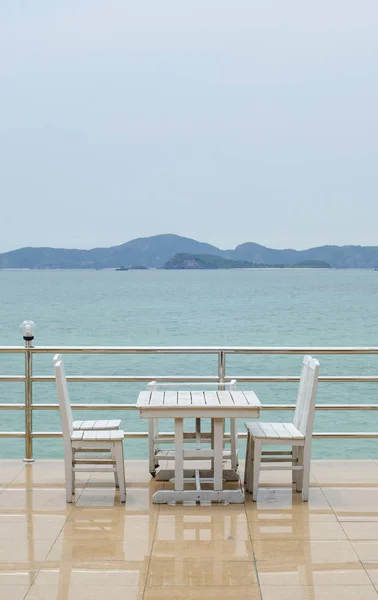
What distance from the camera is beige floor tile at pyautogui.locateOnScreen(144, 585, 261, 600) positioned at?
416cm

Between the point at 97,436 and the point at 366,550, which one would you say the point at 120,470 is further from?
the point at 366,550

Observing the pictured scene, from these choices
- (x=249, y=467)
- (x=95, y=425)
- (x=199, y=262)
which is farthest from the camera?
(x=199, y=262)

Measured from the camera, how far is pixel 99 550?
15.8ft

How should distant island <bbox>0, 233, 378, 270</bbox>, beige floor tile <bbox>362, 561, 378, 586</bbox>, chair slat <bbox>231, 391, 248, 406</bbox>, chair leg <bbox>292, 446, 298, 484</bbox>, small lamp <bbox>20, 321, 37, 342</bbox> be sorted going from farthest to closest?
1. distant island <bbox>0, 233, 378, 270</bbox>
2. small lamp <bbox>20, 321, 37, 342</bbox>
3. chair leg <bbox>292, 446, 298, 484</bbox>
4. chair slat <bbox>231, 391, 248, 406</bbox>
5. beige floor tile <bbox>362, 561, 378, 586</bbox>

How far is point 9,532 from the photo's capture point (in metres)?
5.14

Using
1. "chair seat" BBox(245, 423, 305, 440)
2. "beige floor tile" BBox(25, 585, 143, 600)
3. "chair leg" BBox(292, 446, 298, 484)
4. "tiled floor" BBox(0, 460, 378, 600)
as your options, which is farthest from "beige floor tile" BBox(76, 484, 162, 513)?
"beige floor tile" BBox(25, 585, 143, 600)

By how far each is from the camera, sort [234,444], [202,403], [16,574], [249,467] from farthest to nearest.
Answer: [234,444] < [249,467] < [202,403] < [16,574]

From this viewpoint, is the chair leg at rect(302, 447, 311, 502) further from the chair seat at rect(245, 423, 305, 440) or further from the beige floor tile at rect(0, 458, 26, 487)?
the beige floor tile at rect(0, 458, 26, 487)

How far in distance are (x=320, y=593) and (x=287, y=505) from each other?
150 centimetres

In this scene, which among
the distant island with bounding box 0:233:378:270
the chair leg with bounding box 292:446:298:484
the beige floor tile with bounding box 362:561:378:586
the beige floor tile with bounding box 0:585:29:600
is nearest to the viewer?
the beige floor tile with bounding box 0:585:29:600

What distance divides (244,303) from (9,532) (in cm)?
5132

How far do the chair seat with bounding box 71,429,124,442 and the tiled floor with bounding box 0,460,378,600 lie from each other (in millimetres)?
342

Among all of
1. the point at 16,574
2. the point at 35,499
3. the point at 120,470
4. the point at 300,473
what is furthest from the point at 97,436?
the point at 16,574

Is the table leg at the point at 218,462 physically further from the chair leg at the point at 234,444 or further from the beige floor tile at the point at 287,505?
the chair leg at the point at 234,444
